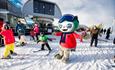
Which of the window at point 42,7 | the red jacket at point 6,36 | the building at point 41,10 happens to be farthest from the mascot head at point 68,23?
the window at point 42,7

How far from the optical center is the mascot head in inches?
382

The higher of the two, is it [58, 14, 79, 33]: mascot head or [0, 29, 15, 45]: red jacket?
[58, 14, 79, 33]: mascot head

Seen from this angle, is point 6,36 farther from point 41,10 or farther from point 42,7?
point 42,7

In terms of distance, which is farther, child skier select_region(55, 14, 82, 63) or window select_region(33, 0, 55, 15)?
window select_region(33, 0, 55, 15)

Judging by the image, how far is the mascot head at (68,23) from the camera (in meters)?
9.70

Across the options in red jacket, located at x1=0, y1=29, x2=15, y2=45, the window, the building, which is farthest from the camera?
the window

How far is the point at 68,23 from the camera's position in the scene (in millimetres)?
9688

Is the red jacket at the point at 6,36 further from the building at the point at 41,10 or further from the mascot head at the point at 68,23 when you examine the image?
the building at the point at 41,10

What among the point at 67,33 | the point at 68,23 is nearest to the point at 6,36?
the point at 67,33

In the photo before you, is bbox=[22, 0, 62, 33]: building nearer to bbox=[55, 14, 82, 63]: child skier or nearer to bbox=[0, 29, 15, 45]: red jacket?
bbox=[0, 29, 15, 45]: red jacket

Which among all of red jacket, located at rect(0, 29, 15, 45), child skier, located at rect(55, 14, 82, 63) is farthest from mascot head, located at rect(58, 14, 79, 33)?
red jacket, located at rect(0, 29, 15, 45)

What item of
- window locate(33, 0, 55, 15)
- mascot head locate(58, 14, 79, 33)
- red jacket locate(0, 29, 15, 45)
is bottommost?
red jacket locate(0, 29, 15, 45)

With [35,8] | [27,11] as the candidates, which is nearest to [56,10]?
[35,8]

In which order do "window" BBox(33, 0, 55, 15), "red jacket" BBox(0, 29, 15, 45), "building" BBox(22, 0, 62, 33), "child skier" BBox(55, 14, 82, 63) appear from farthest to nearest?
"window" BBox(33, 0, 55, 15) → "building" BBox(22, 0, 62, 33) → "red jacket" BBox(0, 29, 15, 45) → "child skier" BBox(55, 14, 82, 63)
